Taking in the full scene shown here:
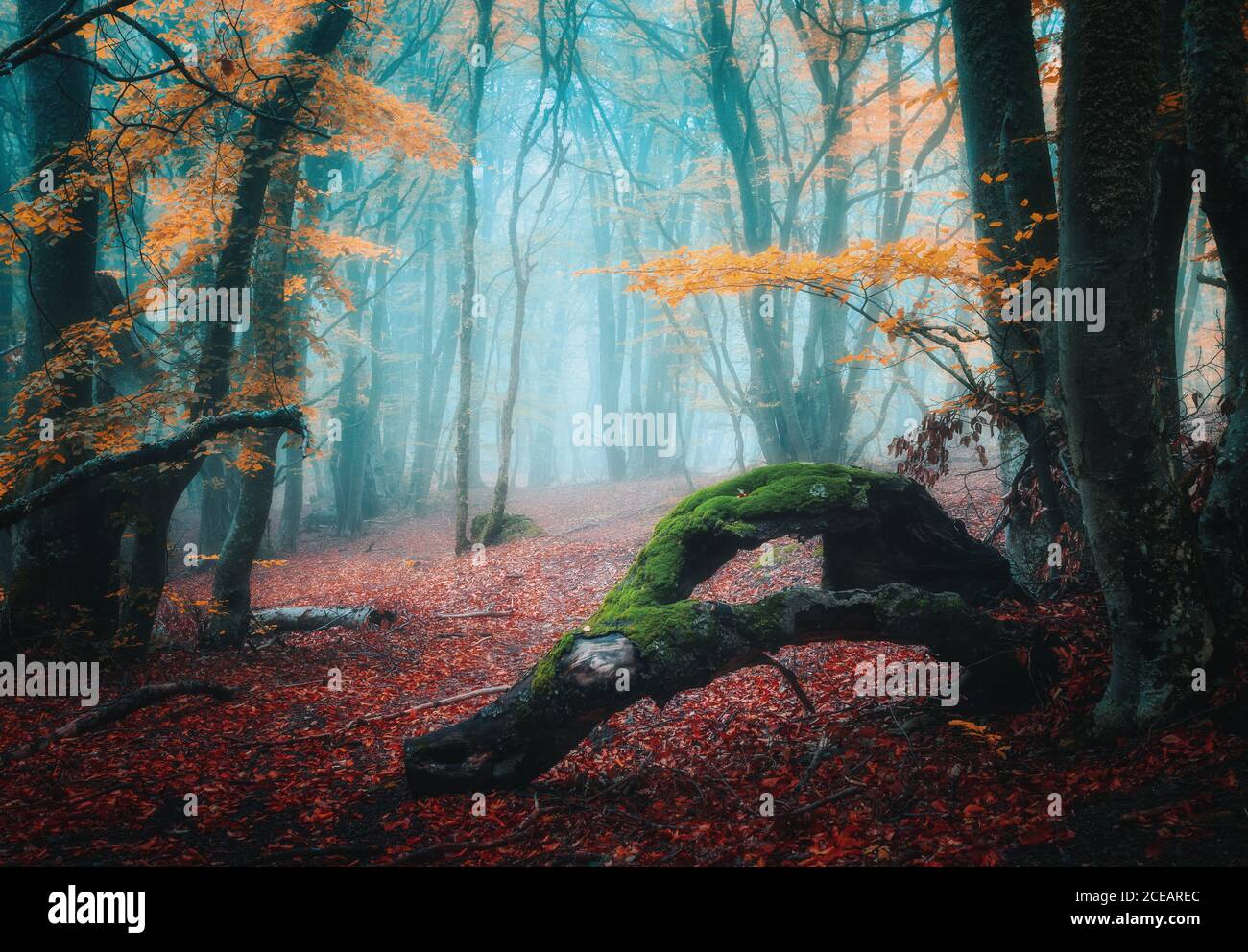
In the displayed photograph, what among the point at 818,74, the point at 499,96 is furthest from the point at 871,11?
the point at 499,96

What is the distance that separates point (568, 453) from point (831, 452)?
3960cm

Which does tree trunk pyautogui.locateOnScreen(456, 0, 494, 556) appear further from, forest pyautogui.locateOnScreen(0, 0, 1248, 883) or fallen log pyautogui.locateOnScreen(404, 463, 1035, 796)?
fallen log pyautogui.locateOnScreen(404, 463, 1035, 796)

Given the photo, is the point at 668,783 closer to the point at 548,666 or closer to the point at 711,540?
the point at 548,666

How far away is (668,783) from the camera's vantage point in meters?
4.63

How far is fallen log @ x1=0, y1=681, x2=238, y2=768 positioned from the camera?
205 inches

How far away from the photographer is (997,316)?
203 inches

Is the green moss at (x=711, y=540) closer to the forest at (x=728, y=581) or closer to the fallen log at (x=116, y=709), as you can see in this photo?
the forest at (x=728, y=581)

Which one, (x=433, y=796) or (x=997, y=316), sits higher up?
(x=997, y=316)

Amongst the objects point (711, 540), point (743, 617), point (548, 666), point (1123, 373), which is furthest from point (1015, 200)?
point (548, 666)

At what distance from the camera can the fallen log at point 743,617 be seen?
3941 millimetres

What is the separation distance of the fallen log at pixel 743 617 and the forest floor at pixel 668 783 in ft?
1.36
